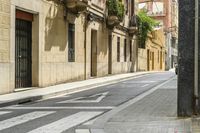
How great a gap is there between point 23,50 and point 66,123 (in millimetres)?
10624

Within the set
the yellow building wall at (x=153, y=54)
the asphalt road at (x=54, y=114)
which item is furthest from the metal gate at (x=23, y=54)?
the yellow building wall at (x=153, y=54)

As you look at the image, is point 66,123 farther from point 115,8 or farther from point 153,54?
point 153,54

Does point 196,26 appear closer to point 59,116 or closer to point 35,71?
point 59,116

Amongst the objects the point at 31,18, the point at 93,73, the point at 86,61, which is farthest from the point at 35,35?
the point at 93,73

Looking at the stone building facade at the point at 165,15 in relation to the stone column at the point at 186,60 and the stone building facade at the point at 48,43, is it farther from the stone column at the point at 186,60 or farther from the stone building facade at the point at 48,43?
the stone column at the point at 186,60

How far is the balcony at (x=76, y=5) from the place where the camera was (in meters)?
25.9

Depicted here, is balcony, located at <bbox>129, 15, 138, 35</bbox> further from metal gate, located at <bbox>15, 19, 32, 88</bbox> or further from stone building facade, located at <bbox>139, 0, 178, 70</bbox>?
stone building facade, located at <bbox>139, 0, 178, 70</bbox>

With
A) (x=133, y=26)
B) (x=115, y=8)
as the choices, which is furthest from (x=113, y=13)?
(x=133, y=26)

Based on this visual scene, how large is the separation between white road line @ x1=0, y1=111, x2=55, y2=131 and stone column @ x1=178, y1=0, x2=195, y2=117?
354cm

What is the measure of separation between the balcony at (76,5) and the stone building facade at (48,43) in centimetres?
17

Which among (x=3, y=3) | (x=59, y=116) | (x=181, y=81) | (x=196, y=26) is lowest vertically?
(x=59, y=116)

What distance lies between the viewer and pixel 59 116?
498 inches

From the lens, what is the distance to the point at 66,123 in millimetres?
11320

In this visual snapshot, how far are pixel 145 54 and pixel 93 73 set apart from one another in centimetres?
2355
